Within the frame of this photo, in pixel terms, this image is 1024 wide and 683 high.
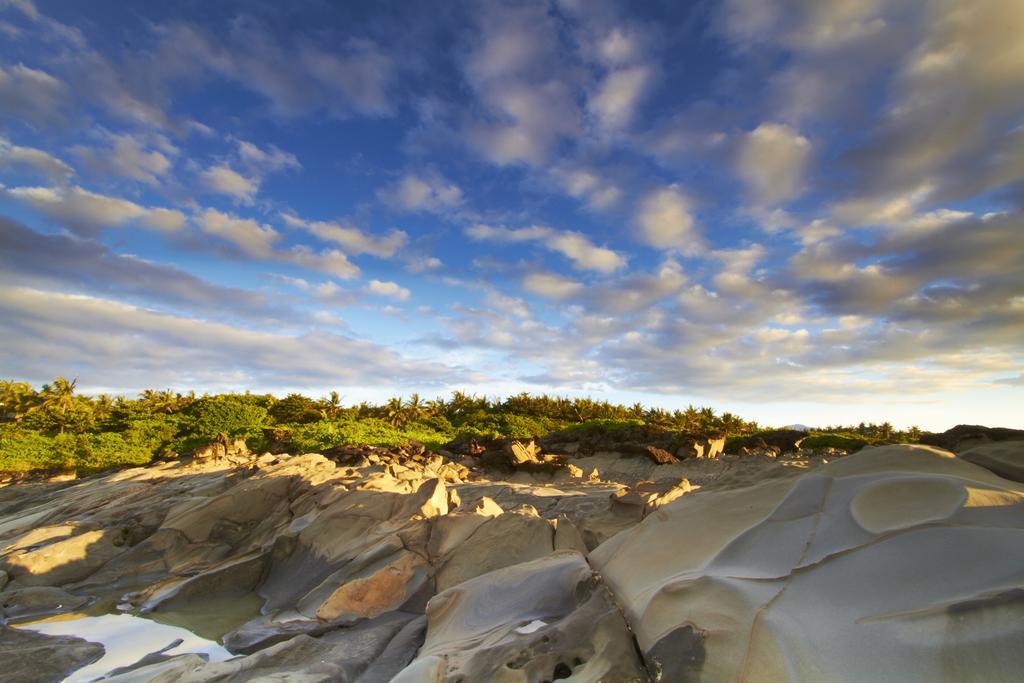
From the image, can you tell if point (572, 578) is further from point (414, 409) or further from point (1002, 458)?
point (414, 409)

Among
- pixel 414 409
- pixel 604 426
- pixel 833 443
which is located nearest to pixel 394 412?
pixel 414 409

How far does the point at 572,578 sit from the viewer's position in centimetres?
390

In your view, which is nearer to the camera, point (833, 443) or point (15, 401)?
point (833, 443)

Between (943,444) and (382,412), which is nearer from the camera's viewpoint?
(943,444)

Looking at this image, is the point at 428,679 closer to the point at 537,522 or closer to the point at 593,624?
the point at 593,624

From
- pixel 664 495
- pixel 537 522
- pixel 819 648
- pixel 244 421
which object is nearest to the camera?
pixel 819 648

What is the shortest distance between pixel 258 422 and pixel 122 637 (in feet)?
58.9

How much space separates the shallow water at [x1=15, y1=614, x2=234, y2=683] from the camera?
4.90 meters

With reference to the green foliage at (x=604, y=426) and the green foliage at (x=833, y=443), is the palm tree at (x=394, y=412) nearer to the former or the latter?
the green foliage at (x=604, y=426)

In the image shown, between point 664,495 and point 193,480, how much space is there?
10043mm

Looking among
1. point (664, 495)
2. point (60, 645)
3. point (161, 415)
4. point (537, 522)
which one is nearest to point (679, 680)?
point (537, 522)

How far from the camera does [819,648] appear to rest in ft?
7.62

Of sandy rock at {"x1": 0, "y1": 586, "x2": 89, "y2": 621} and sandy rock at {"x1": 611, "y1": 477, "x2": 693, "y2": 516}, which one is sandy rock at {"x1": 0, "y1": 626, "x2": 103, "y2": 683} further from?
sandy rock at {"x1": 611, "y1": 477, "x2": 693, "y2": 516}

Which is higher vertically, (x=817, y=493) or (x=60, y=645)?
(x=817, y=493)
